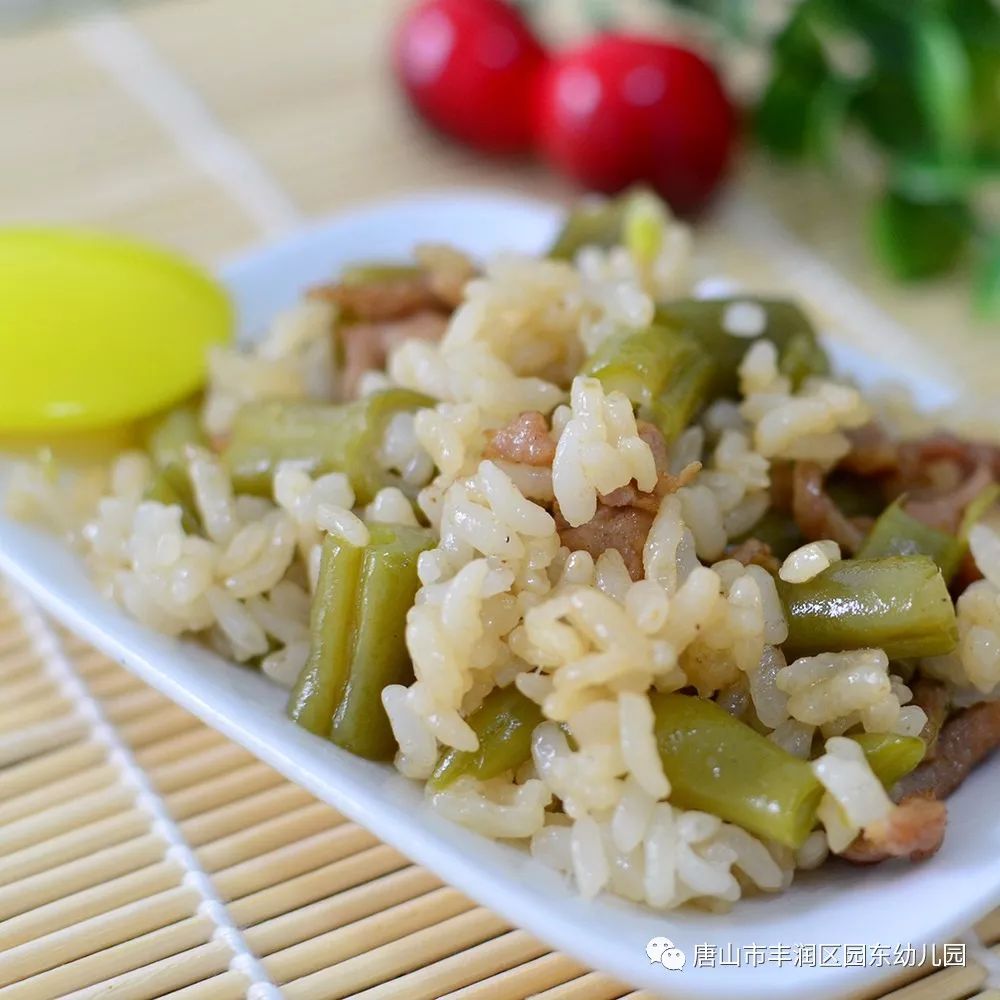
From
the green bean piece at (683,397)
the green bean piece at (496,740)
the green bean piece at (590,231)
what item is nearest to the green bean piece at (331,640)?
the green bean piece at (496,740)

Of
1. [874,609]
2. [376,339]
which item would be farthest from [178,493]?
[874,609]

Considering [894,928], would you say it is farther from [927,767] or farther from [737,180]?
[737,180]

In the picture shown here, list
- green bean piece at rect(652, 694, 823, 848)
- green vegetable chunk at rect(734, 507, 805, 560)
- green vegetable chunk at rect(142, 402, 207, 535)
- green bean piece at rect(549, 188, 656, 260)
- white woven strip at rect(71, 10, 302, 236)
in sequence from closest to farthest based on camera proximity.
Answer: green bean piece at rect(652, 694, 823, 848) < green vegetable chunk at rect(734, 507, 805, 560) < green vegetable chunk at rect(142, 402, 207, 535) < green bean piece at rect(549, 188, 656, 260) < white woven strip at rect(71, 10, 302, 236)

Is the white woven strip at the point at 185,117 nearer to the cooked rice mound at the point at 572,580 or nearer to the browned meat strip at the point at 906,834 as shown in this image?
the cooked rice mound at the point at 572,580

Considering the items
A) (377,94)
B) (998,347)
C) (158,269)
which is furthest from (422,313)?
(377,94)

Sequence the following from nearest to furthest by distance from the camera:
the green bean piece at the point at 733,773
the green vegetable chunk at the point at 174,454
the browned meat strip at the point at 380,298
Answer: the green bean piece at the point at 733,773, the green vegetable chunk at the point at 174,454, the browned meat strip at the point at 380,298

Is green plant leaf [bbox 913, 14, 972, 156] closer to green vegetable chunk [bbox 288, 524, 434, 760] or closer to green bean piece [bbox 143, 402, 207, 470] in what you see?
green bean piece [bbox 143, 402, 207, 470]

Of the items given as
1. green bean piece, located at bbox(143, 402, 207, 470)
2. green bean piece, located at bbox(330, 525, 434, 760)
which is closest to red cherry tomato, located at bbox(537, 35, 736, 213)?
green bean piece, located at bbox(143, 402, 207, 470)
